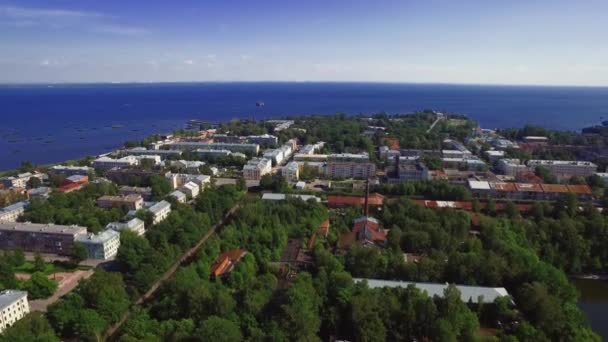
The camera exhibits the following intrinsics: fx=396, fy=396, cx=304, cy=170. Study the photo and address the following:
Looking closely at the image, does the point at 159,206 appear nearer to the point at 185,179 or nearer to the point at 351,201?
the point at 185,179

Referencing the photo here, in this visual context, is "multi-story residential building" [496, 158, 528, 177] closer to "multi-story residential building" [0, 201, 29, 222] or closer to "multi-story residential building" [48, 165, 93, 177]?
"multi-story residential building" [48, 165, 93, 177]

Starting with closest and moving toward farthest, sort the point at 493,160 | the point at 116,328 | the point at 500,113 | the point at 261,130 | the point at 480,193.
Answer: the point at 116,328, the point at 480,193, the point at 493,160, the point at 261,130, the point at 500,113

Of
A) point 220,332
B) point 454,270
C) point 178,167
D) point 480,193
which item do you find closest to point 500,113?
point 480,193

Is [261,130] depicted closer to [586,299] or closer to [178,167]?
[178,167]

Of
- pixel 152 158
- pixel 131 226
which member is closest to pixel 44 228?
pixel 131 226

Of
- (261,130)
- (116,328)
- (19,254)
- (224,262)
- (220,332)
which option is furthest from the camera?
(261,130)

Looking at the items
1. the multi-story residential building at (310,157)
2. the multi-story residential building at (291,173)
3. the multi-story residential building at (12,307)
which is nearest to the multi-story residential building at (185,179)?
the multi-story residential building at (291,173)
